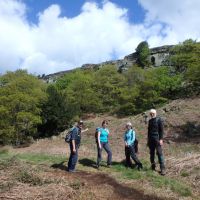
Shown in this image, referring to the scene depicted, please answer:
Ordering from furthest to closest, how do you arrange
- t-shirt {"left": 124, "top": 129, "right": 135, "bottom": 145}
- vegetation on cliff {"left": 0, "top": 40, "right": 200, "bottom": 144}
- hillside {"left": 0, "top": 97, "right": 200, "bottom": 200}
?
vegetation on cliff {"left": 0, "top": 40, "right": 200, "bottom": 144}, t-shirt {"left": 124, "top": 129, "right": 135, "bottom": 145}, hillside {"left": 0, "top": 97, "right": 200, "bottom": 200}

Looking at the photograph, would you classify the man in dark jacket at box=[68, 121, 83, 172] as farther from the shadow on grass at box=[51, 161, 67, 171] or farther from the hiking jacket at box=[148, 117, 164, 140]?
the hiking jacket at box=[148, 117, 164, 140]

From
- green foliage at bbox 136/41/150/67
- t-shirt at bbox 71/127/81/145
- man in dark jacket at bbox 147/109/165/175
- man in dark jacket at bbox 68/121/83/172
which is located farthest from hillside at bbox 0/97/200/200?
green foliage at bbox 136/41/150/67

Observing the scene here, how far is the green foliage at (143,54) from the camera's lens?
10769cm

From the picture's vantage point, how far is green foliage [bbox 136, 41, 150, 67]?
4240 inches

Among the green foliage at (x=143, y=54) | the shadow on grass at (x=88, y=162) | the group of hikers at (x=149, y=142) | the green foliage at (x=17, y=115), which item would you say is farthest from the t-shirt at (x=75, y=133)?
the green foliage at (x=143, y=54)


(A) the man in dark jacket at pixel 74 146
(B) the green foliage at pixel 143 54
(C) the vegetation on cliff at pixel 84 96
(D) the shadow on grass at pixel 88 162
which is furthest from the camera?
(B) the green foliage at pixel 143 54

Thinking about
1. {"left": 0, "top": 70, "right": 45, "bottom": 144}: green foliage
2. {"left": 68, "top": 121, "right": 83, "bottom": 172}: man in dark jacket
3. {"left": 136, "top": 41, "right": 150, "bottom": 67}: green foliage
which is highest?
{"left": 136, "top": 41, "right": 150, "bottom": 67}: green foliage

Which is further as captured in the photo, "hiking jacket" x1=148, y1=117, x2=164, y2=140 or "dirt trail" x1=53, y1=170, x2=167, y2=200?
"hiking jacket" x1=148, y1=117, x2=164, y2=140

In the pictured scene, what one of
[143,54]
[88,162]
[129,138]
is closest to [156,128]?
[129,138]

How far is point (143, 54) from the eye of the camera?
354ft

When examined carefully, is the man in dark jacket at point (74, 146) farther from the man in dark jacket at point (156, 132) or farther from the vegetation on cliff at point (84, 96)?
the vegetation on cliff at point (84, 96)

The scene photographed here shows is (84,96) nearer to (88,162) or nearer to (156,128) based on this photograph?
(88,162)

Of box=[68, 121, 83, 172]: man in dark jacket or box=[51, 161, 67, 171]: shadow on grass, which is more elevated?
Answer: box=[68, 121, 83, 172]: man in dark jacket

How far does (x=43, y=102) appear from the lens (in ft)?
162
